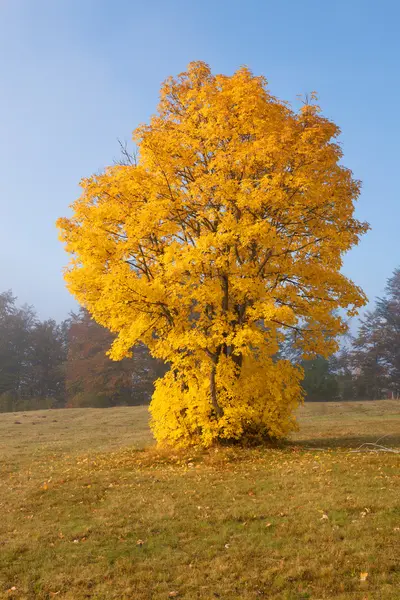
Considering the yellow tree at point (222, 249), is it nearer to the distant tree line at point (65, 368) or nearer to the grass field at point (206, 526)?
the grass field at point (206, 526)

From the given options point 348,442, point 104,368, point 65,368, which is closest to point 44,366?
point 65,368

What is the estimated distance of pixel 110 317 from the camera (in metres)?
15.1

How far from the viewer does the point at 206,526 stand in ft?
26.2

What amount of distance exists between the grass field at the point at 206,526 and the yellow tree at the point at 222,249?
5.88 feet

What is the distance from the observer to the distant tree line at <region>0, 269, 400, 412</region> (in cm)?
4853

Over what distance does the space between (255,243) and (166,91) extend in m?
5.84

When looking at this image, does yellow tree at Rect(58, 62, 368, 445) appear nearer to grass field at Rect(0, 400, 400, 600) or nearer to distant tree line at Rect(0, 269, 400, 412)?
grass field at Rect(0, 400, 400, 600)

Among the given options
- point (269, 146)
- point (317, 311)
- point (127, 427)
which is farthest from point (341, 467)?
point (127, 427)

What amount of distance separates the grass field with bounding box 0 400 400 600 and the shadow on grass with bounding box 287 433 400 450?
809 millimetres

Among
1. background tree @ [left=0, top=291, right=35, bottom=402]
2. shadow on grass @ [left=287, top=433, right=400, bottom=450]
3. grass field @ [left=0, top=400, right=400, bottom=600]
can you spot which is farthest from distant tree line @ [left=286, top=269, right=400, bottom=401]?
grass field @ [left=0, top=400, right=400, bottom=600]

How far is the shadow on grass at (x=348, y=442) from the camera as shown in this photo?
1530 cm

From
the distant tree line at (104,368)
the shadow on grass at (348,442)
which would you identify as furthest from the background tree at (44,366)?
the shadow on grass at (348,442)

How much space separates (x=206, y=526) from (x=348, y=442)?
31.1 ft

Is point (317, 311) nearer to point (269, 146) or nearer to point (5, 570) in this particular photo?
point (269, 146)
